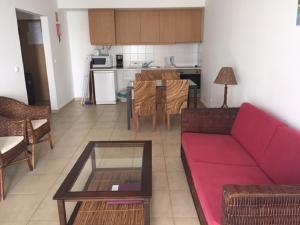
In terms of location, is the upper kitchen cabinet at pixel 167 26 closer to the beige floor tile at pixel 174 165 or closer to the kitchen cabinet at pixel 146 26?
the kitchen cabinet at pixel 146 26

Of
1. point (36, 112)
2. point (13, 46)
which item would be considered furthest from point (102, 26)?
point (36, 112)

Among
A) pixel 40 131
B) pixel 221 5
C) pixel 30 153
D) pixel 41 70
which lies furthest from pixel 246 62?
pixel 41 70

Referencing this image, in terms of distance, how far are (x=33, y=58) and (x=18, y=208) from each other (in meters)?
4.84

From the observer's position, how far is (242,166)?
2.07 metres

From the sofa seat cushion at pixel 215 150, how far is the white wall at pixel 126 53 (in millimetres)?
4208

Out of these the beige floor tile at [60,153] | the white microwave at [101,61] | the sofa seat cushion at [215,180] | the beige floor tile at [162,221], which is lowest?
the beige floor tile at [162,221]

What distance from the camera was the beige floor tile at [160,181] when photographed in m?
2.59

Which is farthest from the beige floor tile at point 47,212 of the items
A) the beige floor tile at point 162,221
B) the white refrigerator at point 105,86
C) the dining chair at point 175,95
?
the white refrigerator at point 105,86

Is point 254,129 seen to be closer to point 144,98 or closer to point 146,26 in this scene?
A: point 144,98

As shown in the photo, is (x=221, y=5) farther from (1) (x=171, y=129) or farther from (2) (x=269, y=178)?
(2) (x=269, y=178)

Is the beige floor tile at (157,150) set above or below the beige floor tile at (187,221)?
above

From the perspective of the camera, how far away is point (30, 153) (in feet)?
10.5

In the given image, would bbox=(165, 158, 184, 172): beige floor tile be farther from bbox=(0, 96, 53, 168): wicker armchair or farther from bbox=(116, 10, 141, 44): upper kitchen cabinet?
bbox=(116, 10, 141, 44): upper kitchen cabinet

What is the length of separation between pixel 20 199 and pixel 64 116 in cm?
300
